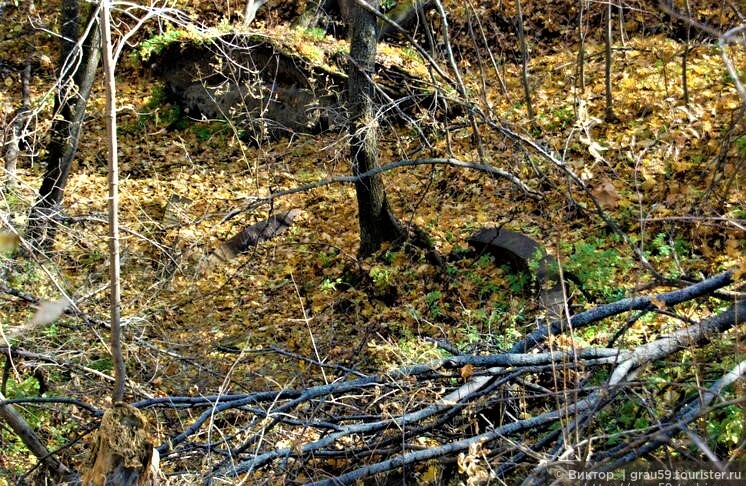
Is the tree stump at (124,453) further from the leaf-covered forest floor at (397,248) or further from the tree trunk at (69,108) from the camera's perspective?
the tree trunk at (69,108)

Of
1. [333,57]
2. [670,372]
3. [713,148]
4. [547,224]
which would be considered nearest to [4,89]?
[333,57]

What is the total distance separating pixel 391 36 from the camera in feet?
39.4

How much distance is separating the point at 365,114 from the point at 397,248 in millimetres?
1653

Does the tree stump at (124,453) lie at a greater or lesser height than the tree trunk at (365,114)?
lesser

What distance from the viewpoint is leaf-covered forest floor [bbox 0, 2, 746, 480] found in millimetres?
6219

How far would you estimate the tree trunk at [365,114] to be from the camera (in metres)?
7.29

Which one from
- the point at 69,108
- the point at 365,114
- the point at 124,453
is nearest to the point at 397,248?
the point at 365,114

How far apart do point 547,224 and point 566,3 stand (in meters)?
5.47

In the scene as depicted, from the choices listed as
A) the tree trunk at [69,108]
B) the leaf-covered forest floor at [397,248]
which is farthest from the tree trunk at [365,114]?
the tree trunk at [69,108]

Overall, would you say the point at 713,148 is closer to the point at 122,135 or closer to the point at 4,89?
the point at 122,135

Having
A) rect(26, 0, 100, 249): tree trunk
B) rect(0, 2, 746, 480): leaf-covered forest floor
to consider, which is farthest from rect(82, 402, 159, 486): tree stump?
rect(26, 0, 100, 249): tree trunk

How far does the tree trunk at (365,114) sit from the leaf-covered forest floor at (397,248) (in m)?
0.33

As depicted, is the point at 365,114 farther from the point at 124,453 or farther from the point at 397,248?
the point at 124,453

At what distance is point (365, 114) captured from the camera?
24.0 ft
